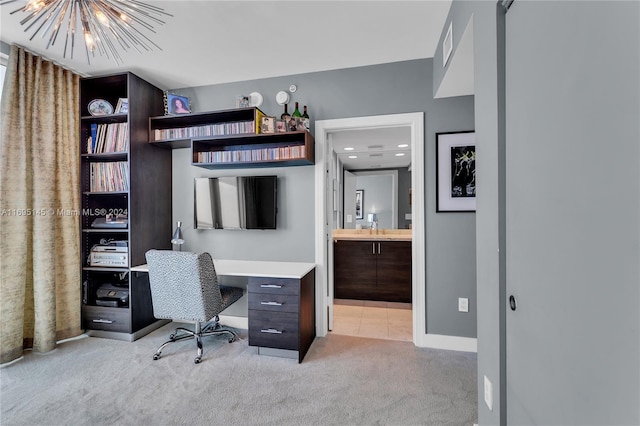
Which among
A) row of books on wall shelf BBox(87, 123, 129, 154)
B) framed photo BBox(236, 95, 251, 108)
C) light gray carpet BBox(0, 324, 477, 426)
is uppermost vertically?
framed photo BBox(236, 95, 251, 108)

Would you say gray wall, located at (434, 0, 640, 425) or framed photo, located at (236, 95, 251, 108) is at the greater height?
framed photo, located at (236, 95, 251, 108)

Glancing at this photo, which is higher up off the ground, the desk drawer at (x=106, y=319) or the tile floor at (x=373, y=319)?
the desk drawer at (x=106, y=319)

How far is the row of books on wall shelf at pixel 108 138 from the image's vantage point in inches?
107

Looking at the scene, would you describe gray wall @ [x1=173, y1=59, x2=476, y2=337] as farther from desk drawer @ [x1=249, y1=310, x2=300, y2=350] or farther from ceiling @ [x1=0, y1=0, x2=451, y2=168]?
desk drawer @ [x1=249, y1=310, x2=300, y2=350]

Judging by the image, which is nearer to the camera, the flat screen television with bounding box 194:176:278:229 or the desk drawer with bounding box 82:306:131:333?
the desk drawer with bounding box 82:306:131:333

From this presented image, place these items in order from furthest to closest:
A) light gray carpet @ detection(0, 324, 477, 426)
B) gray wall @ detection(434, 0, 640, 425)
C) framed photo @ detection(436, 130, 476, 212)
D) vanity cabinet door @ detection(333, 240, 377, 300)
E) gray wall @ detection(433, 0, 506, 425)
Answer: vanity cabinet door @ detection(333, 240, 377, 300), framed photo @ detection(436, 130, 476, 212), light gray carpet @ detection(0, 324, 477, 426), gray wall @ detection(433, 0, 506, 425), gray wall @ detection(434, 0, 640, 425)

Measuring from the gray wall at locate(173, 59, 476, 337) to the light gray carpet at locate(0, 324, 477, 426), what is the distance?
0.58 metres

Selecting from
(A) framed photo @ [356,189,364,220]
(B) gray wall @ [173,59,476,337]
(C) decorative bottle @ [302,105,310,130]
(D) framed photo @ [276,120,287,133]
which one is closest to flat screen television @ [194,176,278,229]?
(B) gray wall @ [173,59,476,337]

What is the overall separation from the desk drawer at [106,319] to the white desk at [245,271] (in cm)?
46

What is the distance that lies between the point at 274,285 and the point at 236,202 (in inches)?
39.2

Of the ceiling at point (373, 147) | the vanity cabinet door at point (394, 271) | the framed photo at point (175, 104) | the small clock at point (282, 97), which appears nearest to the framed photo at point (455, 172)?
the ceiling at point (373, 147)

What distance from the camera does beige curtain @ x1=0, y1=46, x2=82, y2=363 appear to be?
2.20m

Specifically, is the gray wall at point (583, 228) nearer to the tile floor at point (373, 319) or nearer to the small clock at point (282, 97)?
the tile floor at point (373, 319)

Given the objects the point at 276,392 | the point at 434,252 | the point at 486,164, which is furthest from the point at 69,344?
the point at 486,164
